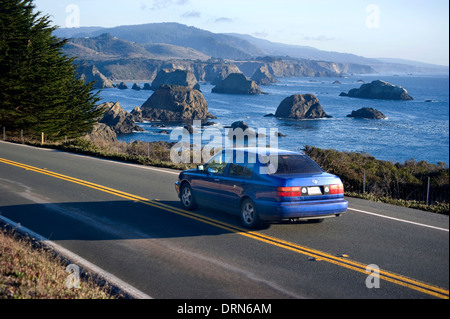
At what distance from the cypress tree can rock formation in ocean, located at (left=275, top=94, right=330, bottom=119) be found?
262 ft

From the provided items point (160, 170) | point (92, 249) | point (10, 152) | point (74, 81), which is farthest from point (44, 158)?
point (74, 81)

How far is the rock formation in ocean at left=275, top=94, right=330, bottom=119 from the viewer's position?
118 meters

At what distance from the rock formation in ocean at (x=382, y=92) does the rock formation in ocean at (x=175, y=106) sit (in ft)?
235

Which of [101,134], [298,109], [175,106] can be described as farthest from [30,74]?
[175,106]

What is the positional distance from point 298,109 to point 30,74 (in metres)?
86.1

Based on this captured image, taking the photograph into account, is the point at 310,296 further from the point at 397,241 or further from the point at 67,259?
the point at 67,259

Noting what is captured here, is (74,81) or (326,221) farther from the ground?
(74,81)

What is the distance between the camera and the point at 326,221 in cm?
1038

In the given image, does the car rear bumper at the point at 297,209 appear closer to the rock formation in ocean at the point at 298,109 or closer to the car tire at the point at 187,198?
the car tire at the point at 187,198

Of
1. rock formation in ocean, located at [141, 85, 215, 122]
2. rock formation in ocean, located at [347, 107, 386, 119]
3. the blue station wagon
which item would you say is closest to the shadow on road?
the blue station wagon

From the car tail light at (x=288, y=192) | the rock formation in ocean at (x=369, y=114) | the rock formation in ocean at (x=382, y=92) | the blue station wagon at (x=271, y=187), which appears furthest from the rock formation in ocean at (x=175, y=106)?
the car tail light at (x=288, y=192)

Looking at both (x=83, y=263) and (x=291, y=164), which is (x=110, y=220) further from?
(x=291, y=164)
